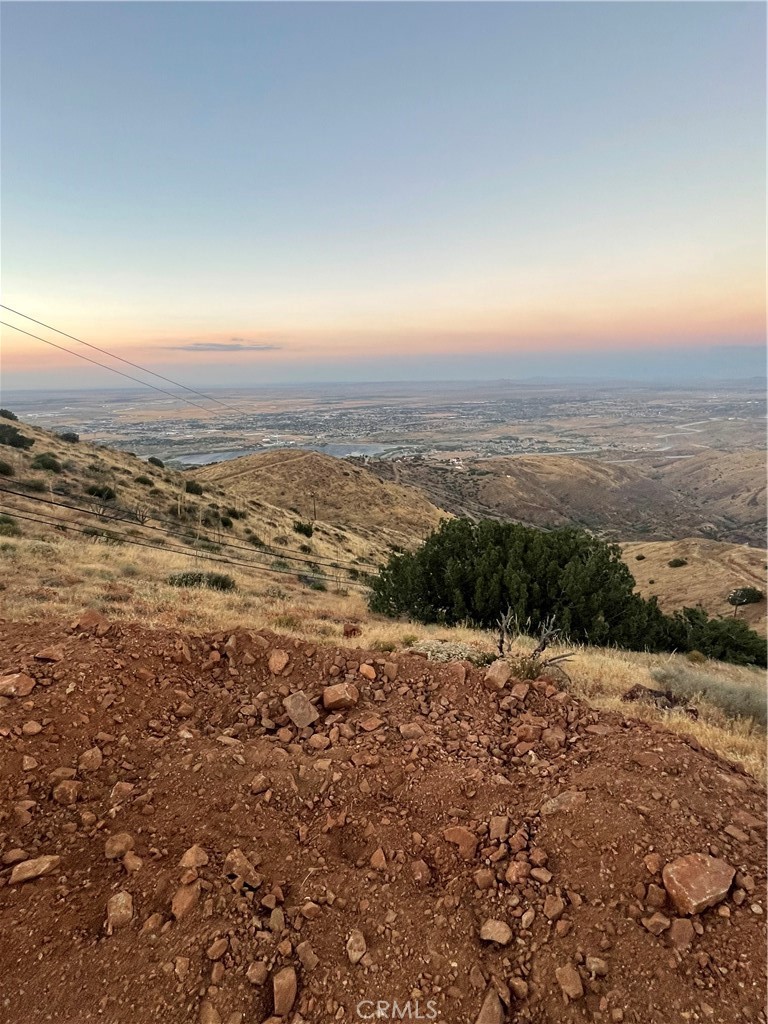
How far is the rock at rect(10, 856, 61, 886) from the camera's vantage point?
136 inches

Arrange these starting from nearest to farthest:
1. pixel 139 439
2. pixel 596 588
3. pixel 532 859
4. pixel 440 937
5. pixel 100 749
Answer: pixel 440 937 → pixel 532 859 → pixel 100 749 → pixel 596 588 → pixel 139 439

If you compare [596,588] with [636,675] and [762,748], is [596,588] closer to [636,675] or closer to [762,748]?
[636,675]

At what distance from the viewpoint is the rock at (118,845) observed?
371cm

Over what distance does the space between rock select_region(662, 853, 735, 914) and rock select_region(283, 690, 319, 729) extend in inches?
135

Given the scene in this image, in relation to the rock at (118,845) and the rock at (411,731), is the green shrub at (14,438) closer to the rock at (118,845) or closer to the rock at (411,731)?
the rock at (118,845)

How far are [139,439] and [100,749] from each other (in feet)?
523

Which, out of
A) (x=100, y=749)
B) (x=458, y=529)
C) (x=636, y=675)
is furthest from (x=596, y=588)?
(x=100, y=749)

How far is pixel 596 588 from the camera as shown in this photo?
46.5 ft

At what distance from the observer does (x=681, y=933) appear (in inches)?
126

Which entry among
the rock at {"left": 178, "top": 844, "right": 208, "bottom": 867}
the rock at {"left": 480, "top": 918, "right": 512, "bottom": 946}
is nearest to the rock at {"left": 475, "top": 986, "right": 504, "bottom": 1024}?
the rock at {"left": 480, "top": 918, "right": 512, "bottom": 946}

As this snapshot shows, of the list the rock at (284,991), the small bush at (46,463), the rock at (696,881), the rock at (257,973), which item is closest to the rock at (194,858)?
the rock at (257,973)

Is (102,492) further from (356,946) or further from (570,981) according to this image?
(570,981)

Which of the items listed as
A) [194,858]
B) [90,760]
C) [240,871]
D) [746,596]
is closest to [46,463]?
[90,760]

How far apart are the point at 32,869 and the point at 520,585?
11.1 meters
